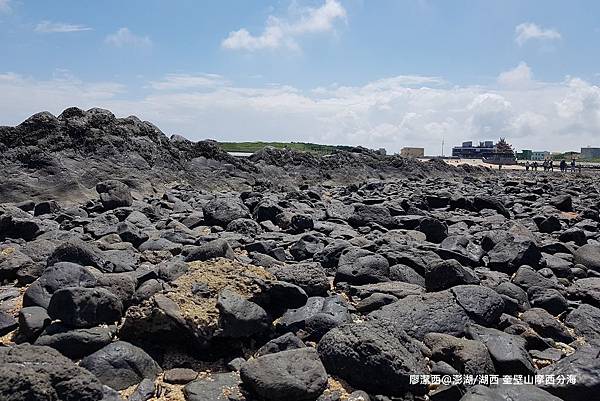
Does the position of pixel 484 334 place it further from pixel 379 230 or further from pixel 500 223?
pixel 500 223

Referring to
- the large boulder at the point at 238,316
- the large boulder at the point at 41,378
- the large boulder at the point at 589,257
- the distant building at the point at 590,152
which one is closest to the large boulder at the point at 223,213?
the large boulder at the point at 238,316

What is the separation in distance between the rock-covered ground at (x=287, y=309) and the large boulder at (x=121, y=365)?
0.03 ft

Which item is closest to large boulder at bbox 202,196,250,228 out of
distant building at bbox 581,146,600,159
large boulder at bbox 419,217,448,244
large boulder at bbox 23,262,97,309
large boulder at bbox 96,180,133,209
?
large boulder at bbox 96,180,133,209

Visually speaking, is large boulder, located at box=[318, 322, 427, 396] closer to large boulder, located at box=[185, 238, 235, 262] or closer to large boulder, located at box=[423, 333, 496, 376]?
large boulder, located at box=[423, 333, 496, 376]

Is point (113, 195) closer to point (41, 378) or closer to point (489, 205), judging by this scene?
point (41, 378)

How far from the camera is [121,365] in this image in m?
4.27

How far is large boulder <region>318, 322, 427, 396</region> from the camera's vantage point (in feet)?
13.8

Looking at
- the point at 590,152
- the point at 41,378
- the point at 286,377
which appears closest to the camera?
the point at 41,378

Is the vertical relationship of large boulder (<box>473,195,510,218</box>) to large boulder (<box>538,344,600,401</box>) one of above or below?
above

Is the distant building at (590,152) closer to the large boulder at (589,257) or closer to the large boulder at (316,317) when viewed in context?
the large boulder at (589,257)

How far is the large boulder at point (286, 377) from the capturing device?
3.95 meters

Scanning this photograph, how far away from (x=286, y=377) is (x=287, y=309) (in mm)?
1518

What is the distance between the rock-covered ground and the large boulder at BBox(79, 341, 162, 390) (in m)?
0.01

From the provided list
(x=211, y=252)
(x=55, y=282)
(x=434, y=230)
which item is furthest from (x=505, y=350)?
(x=434, y=230)
